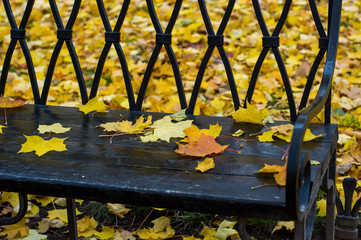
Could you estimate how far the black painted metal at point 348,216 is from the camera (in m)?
1.54

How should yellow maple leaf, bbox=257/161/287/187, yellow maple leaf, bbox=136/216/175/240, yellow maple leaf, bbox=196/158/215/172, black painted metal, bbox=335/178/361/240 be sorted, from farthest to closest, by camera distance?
yellow maple leaf, bbox=136/216/175/240
black painted metal, bbox=335/178/361/240
yellow maple leaf, bbox=196/158/215/172
yellow maple leaf, bbox=257/161/287/187

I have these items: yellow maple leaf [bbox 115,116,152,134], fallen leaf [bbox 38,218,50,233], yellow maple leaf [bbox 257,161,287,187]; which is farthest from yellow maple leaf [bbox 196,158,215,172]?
fallen leaf [bbox 38,218,50,233]

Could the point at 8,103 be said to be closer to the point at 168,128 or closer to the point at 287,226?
the point at 168,128

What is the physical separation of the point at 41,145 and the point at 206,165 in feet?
1.50

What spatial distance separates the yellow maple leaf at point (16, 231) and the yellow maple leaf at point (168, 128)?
754mm

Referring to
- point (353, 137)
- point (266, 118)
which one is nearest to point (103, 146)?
point (266, 118)

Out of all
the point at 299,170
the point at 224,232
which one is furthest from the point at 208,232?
the point at 299,170

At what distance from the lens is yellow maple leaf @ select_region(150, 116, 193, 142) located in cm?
136

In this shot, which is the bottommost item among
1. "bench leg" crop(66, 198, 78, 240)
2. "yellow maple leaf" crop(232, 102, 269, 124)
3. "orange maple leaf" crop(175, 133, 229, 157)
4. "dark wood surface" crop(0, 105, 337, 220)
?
"bench leg" crop(66, 198, 78, 240)

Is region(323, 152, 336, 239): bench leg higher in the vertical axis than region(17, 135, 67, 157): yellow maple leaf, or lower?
lower

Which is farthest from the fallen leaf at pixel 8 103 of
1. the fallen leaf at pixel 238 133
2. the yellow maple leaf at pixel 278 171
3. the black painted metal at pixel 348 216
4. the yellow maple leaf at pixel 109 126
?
the black painted metal at pixel 348 216

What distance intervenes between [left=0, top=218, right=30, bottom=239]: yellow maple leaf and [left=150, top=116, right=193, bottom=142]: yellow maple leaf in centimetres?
75

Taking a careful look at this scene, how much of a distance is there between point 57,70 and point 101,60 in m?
1.60

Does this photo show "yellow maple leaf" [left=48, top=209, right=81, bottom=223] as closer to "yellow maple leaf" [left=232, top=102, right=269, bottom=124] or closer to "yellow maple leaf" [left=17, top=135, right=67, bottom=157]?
"yellow maple leaf" [left=17, top=135, right=67, bottom=157]
